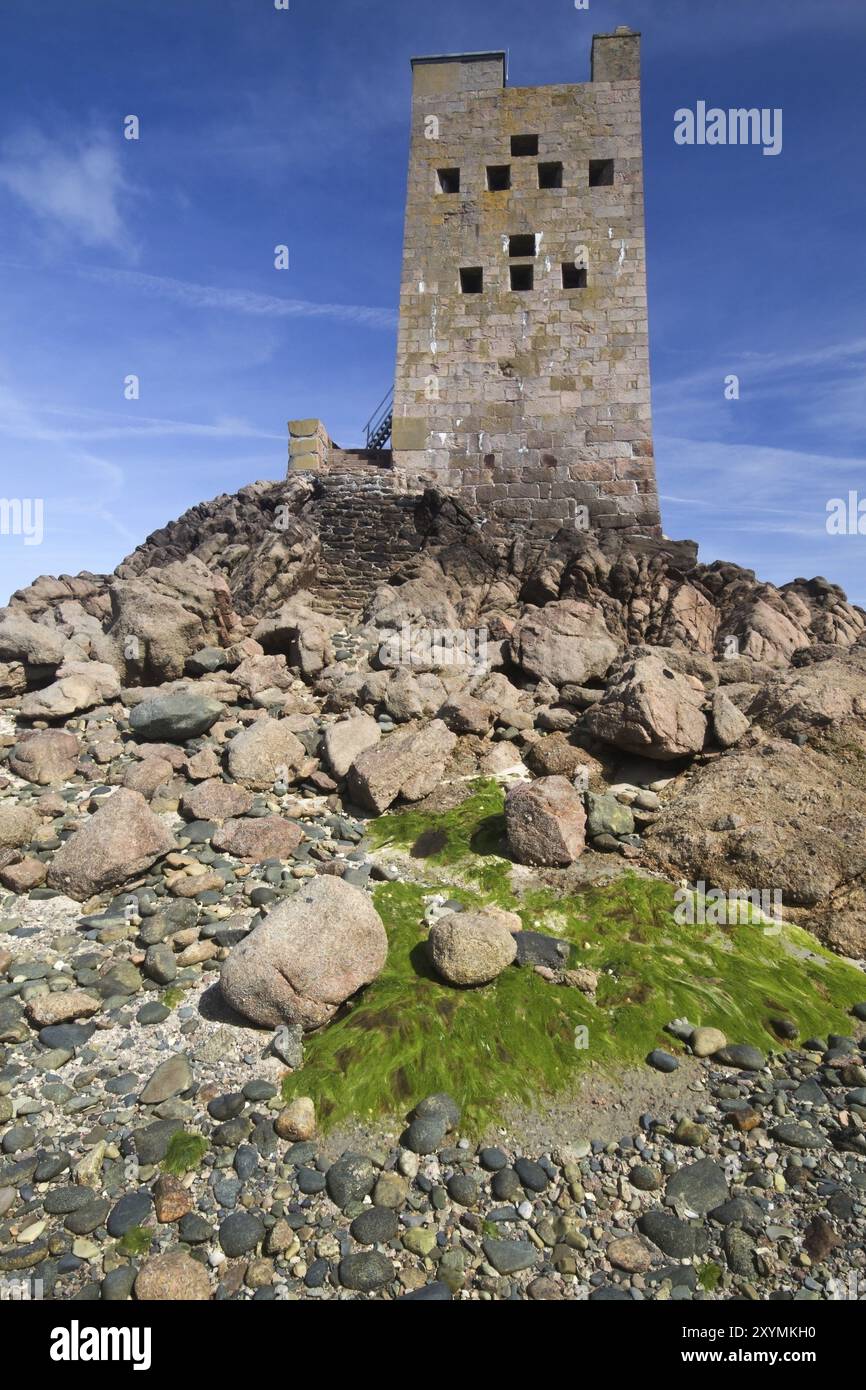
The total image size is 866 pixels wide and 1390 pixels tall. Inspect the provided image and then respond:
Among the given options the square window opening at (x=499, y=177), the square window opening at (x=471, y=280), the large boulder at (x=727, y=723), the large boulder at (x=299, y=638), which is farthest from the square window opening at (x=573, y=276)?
the large boulder at (x=727, y=723)

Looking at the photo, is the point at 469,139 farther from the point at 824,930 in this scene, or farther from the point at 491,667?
the point at 824,930

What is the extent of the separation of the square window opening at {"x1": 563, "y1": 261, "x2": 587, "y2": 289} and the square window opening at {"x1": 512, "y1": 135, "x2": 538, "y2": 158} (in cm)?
369

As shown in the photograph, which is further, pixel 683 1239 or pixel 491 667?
pixel 491 667

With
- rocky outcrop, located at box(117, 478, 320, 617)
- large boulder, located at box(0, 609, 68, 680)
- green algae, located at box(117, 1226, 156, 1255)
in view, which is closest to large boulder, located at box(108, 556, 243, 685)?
large boulder, located at box(0, 609, 68, 680)

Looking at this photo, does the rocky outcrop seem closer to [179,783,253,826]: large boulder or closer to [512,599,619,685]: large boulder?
[512,599,619,685]: large boulder

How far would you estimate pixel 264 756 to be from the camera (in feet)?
28.5

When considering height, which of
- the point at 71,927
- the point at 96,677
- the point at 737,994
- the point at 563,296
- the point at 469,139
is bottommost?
the point at 737,994

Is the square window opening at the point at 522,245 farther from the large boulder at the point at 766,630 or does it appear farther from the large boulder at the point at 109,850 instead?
the large boulder at the point at 109,850

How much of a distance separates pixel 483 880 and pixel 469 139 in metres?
22.0

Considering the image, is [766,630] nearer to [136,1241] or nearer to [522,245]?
[522,245]

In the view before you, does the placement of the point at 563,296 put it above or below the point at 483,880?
above
